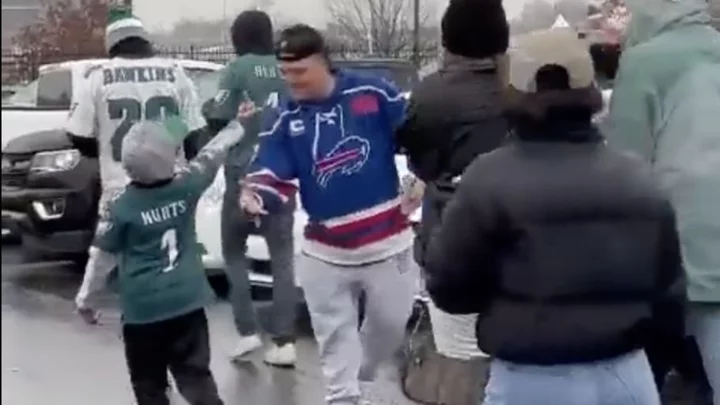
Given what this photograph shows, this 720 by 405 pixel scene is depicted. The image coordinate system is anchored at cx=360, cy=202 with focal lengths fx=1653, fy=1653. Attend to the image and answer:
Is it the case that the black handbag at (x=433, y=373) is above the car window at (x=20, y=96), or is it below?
below

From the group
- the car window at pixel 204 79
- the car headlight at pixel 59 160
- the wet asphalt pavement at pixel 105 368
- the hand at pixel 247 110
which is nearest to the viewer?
the hand at pixel 247 110

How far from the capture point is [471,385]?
678 cm

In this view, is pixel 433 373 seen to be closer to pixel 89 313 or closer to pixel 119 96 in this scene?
pixel 89 313

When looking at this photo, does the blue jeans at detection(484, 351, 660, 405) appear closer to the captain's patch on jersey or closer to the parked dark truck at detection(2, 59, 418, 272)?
the captain's patch on jersey

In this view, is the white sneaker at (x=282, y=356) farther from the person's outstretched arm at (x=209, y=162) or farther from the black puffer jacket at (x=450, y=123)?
the black puffer jacket at (x=450, y=123)

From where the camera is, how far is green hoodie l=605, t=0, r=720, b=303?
505 cm

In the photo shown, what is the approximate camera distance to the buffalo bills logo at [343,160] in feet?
20.1

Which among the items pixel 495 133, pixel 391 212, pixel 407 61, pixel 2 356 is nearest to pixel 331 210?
pixel 391 212

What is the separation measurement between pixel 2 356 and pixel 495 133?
3.30 meters

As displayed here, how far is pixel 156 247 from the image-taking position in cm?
616

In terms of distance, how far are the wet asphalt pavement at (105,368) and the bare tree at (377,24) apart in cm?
225

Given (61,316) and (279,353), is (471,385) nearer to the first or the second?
(279,353)

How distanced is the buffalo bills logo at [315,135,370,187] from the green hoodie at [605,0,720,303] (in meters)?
1.23

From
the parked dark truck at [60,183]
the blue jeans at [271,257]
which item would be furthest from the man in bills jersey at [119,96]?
the parked dark truck at [60,183]
